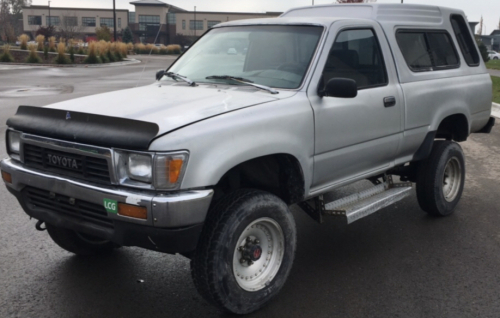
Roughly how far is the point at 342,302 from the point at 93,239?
202 centimetres

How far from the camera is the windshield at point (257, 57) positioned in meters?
4.45

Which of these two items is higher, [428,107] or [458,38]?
[458,38]

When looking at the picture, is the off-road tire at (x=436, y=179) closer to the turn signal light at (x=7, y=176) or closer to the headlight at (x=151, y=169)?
the headlight at (x=151, y=169)

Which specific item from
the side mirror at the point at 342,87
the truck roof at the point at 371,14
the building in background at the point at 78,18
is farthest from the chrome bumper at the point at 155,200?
the building in background at the point at 78,18

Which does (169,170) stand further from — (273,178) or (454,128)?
(454,128)

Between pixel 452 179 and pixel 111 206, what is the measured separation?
403 centimetres

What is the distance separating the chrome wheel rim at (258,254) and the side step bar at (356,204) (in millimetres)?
726

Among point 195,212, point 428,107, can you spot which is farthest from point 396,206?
point 195,212

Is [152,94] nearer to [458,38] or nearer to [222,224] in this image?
[222,224]

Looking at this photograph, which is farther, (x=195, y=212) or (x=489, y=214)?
(x=489, y=214)

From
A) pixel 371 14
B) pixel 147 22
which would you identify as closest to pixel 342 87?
pixel 371 14

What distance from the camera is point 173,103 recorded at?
3908mm

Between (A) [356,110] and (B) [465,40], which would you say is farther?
(B) [465,40]

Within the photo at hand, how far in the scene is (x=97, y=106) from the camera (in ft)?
12.9
